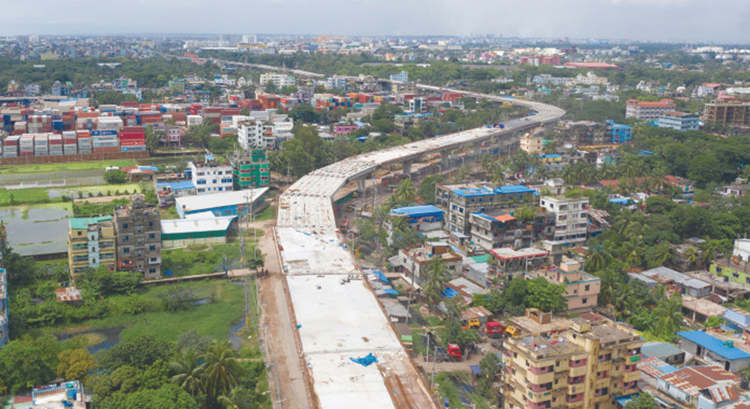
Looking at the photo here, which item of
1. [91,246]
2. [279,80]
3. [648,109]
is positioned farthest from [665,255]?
[279,80]

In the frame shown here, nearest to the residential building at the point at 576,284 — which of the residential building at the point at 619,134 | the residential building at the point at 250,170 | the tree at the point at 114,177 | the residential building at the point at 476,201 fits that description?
the residential building at the point at 476,201

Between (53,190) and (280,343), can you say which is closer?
(280,343)

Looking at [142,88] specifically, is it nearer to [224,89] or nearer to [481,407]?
[224,89]

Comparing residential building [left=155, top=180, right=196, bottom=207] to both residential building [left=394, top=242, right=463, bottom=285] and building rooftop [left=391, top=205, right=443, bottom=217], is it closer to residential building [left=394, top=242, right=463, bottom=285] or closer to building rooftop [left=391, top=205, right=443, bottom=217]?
building rooftop [left=391, top=205, right=443, bottom=217]

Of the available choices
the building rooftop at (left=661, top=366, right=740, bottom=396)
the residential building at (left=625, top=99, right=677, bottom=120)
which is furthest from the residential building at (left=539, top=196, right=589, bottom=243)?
the residential building at (left=625, top=99, right=677, bottom=120)

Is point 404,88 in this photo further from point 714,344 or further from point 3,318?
point 3,318

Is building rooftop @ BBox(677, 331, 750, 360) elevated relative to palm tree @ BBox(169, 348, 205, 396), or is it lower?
elevated

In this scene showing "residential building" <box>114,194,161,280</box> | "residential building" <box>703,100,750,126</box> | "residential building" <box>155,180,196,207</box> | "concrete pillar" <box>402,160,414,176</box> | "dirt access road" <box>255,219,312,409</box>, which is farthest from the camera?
"residential building" <box>703,100,750,126</box>
